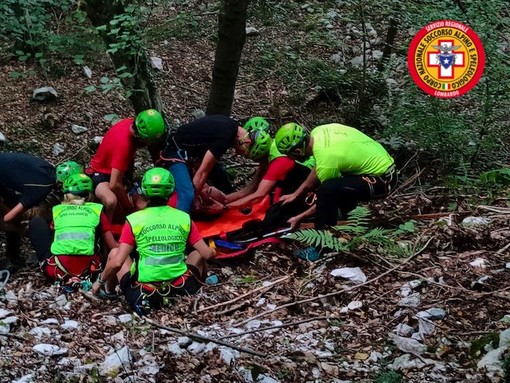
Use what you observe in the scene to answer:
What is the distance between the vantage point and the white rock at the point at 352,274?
5.64m

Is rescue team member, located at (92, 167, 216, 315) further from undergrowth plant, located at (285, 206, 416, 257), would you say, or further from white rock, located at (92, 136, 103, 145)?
Answer: white rock, located at (92, 136, 103, 145)

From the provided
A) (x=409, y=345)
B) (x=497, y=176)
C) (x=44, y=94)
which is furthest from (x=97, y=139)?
(x=409, y=345)

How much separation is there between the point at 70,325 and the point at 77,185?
1.59 meters

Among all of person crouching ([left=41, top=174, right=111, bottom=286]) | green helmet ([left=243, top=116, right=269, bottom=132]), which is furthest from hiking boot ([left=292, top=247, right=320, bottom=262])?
person crouching ([left=41, top=174, right=111, bottom=286])

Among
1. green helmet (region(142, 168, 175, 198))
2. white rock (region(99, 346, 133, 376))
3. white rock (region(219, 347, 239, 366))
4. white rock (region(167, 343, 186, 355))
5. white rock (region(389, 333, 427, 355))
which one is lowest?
white rock (region(99, 346, 133, 376))

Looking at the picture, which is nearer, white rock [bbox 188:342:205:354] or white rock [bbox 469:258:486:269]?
white rock [bbox 188:342:205:354]

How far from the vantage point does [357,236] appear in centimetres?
618

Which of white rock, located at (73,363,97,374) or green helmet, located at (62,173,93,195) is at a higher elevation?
green helmet, located at (62,173,93,195)

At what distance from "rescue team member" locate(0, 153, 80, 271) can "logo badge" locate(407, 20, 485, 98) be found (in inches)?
157

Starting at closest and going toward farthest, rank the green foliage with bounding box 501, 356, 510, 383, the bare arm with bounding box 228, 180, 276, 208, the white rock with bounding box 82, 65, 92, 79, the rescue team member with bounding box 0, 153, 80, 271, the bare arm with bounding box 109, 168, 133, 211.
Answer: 1. the green foliage with bounding box 501, 356, 510, 383
2. the rescue team member with bounding box 0, 153, 80, 271
3. the bare arm with bounding box 109, 168, 133, 211
4. the bare arm with bounding box 228, 180, 276, 208
5. the white rock with bounding box 82, 65, 92, 79

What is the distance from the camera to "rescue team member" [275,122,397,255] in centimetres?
669

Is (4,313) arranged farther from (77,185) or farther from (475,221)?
(475,221)

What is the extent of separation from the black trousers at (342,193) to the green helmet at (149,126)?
1.69m

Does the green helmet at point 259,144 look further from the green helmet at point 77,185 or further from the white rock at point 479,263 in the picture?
the white rock at point 479,263
